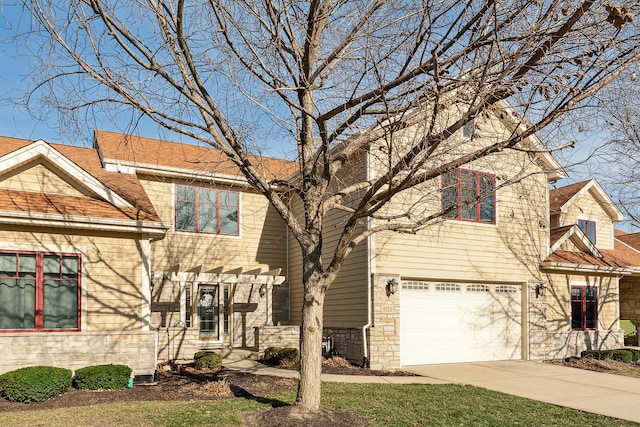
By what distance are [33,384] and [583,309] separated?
647 inches

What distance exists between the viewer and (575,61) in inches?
283

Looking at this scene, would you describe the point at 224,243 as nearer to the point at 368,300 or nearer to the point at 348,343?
the point at 348,343

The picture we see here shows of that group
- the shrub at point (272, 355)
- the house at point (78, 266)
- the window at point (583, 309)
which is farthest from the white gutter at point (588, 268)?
the house at point (78, 266)

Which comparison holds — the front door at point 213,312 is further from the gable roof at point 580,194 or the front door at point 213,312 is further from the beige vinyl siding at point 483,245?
the gable roof at point 580,194

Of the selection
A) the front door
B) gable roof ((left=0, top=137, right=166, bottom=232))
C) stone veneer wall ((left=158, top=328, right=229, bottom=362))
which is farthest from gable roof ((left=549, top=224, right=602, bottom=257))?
gable roof ((left=0, top=137, right=166, bottom=232))

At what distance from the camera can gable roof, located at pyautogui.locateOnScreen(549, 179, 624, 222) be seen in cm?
2114

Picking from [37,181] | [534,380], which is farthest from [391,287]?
[37,181]

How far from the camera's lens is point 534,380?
13547 mm

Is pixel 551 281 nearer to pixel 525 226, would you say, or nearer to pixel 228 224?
pixel 525 226

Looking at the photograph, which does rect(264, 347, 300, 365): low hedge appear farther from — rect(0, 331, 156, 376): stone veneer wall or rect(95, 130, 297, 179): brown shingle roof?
rect(95, 130, 297, 179): brown shingle roof

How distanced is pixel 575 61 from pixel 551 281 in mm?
12819

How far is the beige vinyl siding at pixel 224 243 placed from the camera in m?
17.2

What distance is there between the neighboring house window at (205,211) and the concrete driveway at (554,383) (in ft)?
23.2

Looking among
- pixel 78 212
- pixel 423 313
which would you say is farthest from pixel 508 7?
pixel 423 313
